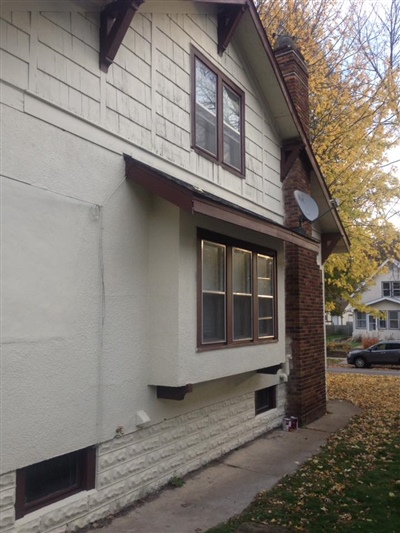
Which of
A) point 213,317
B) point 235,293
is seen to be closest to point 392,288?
point 235,293

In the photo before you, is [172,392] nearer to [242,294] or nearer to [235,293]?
[235,293]

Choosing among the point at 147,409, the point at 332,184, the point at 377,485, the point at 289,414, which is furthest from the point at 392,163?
the point at 147,409

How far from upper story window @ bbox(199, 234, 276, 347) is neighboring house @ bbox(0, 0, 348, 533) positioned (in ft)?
0.10

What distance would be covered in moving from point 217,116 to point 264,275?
264 cm

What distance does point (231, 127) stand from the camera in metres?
7.93

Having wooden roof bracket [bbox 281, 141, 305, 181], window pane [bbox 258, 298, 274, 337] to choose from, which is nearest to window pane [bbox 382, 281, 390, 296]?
wooden roof bracket [bbox 281, 141, 305, 181]

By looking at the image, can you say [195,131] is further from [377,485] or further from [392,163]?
[392,163]

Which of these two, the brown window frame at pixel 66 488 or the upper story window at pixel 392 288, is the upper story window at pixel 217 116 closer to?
the brown window frame at pixel 66 488

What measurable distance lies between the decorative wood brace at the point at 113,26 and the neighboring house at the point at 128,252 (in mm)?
18

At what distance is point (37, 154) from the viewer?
14.6ft

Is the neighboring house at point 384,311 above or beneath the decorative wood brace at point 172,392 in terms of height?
above

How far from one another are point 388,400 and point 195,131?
9.36 m

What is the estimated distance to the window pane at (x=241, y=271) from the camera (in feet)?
23.2

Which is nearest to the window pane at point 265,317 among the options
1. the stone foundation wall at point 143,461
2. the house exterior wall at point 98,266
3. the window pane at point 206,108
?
the house exterior wall at point 98,266
